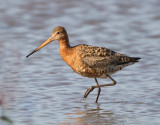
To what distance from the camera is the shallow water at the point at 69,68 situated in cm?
768

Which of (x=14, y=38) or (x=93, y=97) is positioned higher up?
(x=14, y=38)

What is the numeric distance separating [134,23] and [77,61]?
5735mm

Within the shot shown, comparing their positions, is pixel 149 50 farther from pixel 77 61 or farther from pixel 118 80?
pixel 77 61

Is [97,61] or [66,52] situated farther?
[66,52]

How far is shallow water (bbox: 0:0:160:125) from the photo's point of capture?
7.68 meters

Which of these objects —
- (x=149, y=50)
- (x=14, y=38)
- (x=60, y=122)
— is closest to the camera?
(x=60, y=122)

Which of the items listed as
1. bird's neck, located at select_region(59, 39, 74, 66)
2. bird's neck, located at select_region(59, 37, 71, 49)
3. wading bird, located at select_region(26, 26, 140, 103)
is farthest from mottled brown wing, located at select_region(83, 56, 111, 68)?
bird's neck, located at select_region(59, 37, 71, 49)

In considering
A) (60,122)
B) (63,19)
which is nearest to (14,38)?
(63,19)

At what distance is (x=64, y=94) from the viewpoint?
342 inches

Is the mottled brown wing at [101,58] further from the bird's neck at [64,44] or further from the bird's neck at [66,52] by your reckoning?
the bird's neck at [64,44]

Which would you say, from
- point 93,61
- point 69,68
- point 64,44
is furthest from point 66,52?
point 69,68

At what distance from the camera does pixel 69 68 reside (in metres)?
10.5

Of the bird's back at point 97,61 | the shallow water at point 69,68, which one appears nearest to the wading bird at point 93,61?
the bird's back at point 97,61

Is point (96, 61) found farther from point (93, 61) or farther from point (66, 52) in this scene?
point (66, 52)
